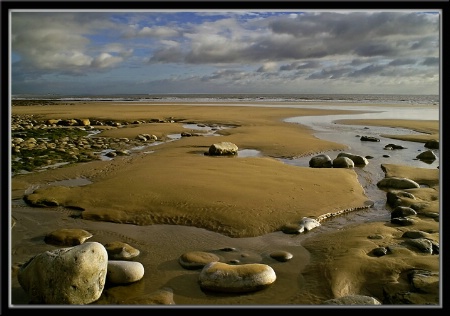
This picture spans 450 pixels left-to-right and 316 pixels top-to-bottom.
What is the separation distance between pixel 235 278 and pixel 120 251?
1920 millimetres

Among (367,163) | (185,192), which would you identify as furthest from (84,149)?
(367,163)

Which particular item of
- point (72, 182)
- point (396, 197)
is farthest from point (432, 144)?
point (72, 182)

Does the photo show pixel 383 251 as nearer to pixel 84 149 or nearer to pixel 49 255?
pixel 49 255

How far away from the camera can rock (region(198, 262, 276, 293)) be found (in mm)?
4539

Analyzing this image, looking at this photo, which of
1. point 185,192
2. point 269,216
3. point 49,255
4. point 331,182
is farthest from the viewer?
point 331,182

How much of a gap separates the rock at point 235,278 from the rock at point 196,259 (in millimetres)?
455

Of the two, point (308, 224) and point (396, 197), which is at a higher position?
point (396, 197)

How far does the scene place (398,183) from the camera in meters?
9.52

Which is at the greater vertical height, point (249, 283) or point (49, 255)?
point (49, 255)

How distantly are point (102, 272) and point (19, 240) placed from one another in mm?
2496

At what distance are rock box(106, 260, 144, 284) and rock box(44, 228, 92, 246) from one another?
1.42 meters

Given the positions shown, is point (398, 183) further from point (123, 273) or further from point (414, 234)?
point (123, 273)
